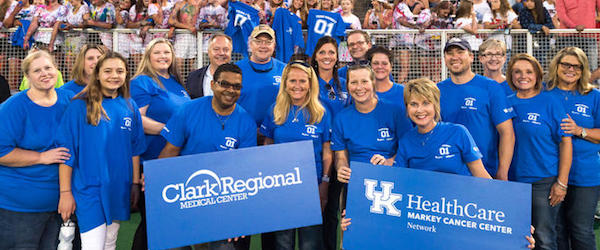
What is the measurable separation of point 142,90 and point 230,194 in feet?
4.46

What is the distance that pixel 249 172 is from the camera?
367cm

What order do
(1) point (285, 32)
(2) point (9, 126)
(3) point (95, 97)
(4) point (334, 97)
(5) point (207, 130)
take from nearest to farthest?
(2) point (9, 126) < (3) point (95, 97) < (5) point (207, 130) < (4) point (334, 97) < (1) point (285, 32)

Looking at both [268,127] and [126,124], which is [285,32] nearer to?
[268,127]

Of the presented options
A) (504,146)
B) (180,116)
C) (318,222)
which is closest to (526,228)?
(504,146)

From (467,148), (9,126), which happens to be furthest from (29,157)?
(467,148)

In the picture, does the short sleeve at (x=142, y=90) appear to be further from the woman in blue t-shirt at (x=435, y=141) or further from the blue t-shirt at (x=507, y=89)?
the blue t-shirt at (x=507, y=89)

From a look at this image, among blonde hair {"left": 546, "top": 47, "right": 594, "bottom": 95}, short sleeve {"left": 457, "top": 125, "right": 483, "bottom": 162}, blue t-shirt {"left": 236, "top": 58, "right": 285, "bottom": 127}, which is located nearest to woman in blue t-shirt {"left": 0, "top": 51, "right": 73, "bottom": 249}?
blue t-shirt {"left": 236, "top": 58, "right": 285, "bottom": 127}

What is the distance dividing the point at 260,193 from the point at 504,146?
6.47 ft

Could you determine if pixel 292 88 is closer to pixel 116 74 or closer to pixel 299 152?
pixel 299 152

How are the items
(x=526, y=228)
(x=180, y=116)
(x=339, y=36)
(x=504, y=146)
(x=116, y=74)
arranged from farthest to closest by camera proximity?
(x=339, y=36), (x=504, y=146), (x=180, y=116), (x=116, y=74), (x=526, y=228)

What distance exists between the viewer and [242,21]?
6.83 m

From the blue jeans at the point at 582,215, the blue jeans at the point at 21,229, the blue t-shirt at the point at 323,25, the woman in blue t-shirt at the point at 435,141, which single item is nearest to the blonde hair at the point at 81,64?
the blue jeans at the point at 21,229

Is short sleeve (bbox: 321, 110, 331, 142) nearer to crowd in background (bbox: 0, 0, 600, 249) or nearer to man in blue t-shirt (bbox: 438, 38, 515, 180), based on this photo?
crowd in background (bbox: 0, 0, 600, 249)

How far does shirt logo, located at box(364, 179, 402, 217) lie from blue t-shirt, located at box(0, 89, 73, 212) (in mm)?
2137
